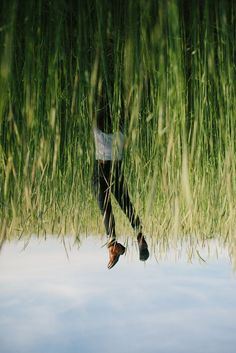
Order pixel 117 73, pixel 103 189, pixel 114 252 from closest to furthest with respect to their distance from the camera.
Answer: pixel 117 73 → pixel 103 189 → pixel 114 252

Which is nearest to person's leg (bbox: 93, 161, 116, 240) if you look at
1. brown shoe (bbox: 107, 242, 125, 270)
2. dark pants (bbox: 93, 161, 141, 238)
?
dark pants (bbox: 93, 161, 141, 238)

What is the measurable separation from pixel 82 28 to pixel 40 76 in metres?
0.16

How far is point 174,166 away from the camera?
141cm

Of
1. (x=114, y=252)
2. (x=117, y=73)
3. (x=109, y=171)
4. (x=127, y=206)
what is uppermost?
(x=117, y=73)

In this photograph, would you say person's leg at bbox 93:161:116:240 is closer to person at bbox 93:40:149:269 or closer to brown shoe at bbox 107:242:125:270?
person at bbox 93:40:149:269

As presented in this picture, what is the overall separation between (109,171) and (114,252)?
37cm

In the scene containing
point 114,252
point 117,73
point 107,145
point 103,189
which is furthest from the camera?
point 114,252

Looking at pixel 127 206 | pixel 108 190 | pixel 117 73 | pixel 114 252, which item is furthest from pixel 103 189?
pixel 117 73

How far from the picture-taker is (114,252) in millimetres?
1853

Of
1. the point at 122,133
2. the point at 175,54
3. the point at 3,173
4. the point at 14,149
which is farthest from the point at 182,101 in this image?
the point at 3,173

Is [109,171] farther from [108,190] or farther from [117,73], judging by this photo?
[117,73]

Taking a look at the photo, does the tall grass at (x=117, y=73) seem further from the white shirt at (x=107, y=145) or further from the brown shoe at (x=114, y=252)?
the brown shoe at (x=114, y=252)

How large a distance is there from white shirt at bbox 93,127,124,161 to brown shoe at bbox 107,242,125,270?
15.7 inches

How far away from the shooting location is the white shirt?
1397 millimetres
